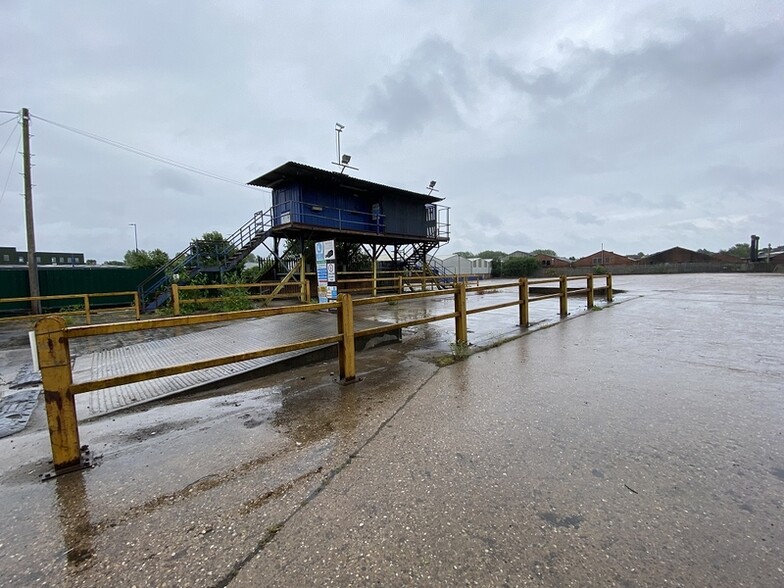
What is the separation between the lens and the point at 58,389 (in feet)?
7.89

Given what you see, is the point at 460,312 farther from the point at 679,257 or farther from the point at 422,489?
the point at 679,257

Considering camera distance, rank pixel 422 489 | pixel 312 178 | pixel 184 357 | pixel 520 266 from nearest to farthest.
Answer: pixel 422 489 → pixel 184 357 → pixel 312 178 → pixel 520 266

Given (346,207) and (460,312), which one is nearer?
(460,312)

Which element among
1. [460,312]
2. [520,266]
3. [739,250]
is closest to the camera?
[460,312]

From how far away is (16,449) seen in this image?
290 centimetres

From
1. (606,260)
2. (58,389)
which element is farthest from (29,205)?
(606,260)

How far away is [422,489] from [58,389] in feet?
8.34

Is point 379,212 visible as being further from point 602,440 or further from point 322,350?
point 602,440

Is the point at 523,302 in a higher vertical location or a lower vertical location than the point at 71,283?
lower

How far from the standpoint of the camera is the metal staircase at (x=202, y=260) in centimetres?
1469

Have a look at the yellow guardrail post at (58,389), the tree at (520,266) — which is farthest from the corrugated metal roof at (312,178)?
the tree at (520,266)

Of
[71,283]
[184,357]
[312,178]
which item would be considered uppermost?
[312,178]

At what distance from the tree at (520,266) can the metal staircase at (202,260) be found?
1581 inches

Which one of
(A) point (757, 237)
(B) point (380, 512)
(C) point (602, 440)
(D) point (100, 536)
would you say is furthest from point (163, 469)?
(A) point (757, 237)
